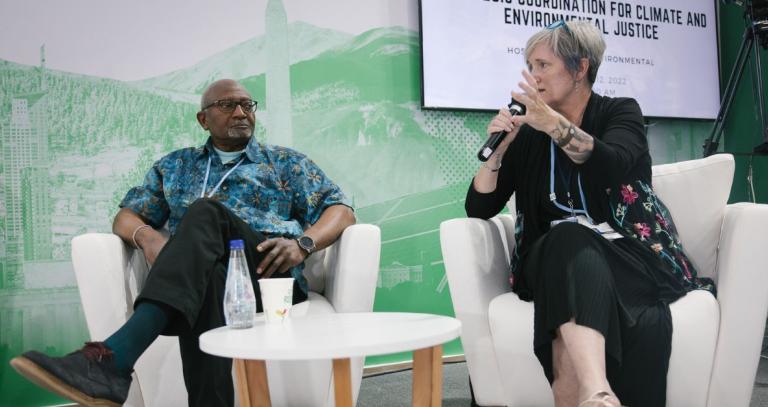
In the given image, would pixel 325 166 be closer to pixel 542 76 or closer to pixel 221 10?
pixel 221 10

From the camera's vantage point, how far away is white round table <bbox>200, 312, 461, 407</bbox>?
3.92ft

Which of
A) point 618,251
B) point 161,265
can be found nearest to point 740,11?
point 618,251

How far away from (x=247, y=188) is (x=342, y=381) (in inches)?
50.3

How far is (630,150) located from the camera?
6.18 ft

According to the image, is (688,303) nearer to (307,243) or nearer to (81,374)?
(307,243)

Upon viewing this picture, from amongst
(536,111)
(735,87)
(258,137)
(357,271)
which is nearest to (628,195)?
(536,111)

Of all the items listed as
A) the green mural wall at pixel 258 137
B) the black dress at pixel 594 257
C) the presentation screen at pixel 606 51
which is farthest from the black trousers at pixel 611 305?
the presentation screen at pixel 606 51

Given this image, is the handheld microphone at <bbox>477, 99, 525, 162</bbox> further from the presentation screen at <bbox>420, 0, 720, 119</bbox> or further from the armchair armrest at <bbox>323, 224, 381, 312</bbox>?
the presentation screen at <bbox>420, 0, 720, 119</bbox>

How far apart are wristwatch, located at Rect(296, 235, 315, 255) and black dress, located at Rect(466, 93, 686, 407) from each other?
0.50 m

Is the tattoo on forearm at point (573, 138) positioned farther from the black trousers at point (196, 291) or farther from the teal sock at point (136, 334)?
the teal sock at point (136, 334)

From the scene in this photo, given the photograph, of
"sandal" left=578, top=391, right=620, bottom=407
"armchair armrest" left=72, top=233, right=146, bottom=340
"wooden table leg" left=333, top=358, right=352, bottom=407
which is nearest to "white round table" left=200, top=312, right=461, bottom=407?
"wooden table leg" left=333, top=358, right=352, bottom=407

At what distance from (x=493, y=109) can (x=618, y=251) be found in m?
1.74

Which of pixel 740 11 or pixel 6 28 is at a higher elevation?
pixel 740 11

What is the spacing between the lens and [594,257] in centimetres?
164
